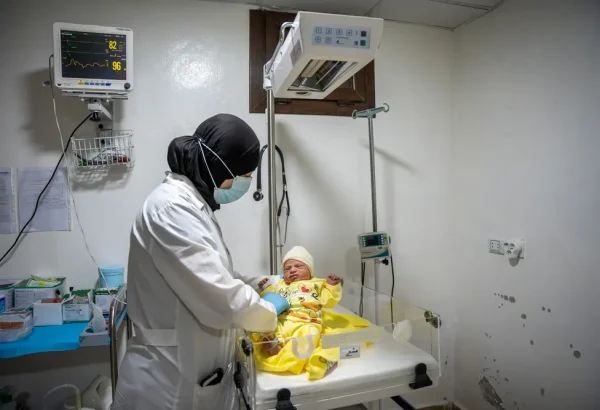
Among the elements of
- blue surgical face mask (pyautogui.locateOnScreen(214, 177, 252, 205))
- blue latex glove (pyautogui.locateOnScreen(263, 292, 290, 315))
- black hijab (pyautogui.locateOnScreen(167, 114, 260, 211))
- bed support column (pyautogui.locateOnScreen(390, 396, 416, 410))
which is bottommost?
bed support column (pyautogui.locateOnScreen(390, 396, 416, 410))

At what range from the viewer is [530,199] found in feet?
6.40

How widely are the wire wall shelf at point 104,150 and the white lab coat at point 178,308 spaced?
773mm

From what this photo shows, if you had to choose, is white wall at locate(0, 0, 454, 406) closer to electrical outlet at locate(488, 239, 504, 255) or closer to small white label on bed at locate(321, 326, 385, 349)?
electrical outlet at locate(488, 239, 504, 255)

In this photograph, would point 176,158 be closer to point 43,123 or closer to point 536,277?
point 43,123

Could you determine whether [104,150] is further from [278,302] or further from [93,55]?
[278,302]

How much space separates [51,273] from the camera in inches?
75.5

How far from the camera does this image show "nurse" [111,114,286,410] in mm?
1171

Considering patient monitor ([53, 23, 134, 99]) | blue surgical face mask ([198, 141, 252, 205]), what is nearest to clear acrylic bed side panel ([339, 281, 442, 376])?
blue surgical face mask ([198, 141, 252, 205])

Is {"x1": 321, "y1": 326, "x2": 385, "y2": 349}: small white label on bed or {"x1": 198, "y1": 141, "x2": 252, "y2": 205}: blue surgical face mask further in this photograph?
{"x1": 198, "y1": 141, "x2": 252, "y2": 205}: blue surgical face mask

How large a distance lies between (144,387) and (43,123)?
1.42m

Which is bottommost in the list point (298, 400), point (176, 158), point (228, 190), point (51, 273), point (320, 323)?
point (298, 400)

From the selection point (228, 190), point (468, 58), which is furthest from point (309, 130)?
point (468, 58)

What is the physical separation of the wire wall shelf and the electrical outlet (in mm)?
2052

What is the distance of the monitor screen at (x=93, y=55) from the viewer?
1.66 m
